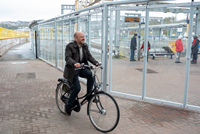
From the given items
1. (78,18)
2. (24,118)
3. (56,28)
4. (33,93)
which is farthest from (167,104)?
(56,28)

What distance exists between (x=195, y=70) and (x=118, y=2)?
261 cm

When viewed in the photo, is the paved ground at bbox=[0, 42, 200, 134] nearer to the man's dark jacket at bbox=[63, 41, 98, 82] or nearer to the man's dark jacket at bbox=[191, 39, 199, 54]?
the man's dark jacket at bbox=[63, 41, 98, 82]

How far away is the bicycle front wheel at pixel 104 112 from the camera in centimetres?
347

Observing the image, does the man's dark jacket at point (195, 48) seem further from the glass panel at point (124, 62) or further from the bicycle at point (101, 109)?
the bicycle at point (101, 109)

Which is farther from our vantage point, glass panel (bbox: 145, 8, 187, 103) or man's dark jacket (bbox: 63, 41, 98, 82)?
glass panel (bbox: 145, 8, 187, 103)

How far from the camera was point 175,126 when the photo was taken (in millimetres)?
3971

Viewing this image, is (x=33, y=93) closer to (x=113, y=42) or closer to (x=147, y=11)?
(x=113, y=42)

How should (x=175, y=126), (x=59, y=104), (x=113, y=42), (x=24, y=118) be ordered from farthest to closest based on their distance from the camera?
1. (x=113, y=42)
2. (x=59, y=104)
3. (x=24, y=118)
4. (x=175, y=126)

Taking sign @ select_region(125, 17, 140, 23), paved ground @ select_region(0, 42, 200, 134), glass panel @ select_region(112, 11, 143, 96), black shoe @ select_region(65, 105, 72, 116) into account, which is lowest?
paved ground @ select_region(0, 42, 200, 134)

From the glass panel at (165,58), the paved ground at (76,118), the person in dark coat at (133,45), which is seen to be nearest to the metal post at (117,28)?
the person in dark coat at (133,45)

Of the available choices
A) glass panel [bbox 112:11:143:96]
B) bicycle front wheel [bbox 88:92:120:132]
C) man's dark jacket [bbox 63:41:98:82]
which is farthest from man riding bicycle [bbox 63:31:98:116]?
glass panel [bbox 112:11:143:96]

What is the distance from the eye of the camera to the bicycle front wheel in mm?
3473

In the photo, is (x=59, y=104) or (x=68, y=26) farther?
(x=68, y=26)

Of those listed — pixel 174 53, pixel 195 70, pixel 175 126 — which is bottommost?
pixel 175 126
